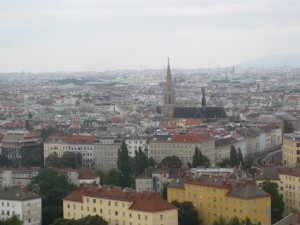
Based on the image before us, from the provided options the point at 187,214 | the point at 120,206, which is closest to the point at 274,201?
the point at 187,214

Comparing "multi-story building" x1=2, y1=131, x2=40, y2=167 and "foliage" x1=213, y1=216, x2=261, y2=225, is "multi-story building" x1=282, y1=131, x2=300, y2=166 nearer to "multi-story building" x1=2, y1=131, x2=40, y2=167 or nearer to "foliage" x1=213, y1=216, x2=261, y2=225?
"multi-story building" x1=2, y1=131, x2=40, y2=167

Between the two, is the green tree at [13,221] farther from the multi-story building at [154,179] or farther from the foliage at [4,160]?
the foliage at [4,160]

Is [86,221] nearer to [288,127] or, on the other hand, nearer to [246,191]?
[246,191]

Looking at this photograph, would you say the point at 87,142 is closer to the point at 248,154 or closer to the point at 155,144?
the point at 155,144

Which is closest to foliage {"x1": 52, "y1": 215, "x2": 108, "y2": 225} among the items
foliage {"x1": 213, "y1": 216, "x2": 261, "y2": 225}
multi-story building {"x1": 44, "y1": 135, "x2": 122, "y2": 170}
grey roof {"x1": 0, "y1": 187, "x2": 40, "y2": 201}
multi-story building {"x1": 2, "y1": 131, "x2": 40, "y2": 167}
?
grey roof {"x1": 0, "y1": 187, "x2": 40, "y2": 201}

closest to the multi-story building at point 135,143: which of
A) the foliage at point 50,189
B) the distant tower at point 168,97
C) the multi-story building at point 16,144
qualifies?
the multi-story building at point 16,144

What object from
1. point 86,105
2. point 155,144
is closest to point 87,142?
point 155,144
